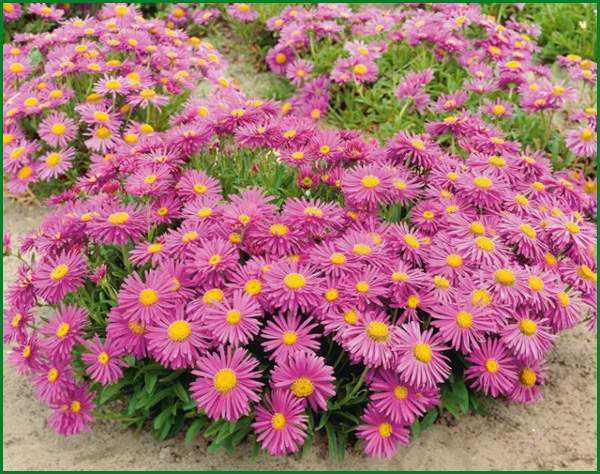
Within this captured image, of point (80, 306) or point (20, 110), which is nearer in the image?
point (80, 306)

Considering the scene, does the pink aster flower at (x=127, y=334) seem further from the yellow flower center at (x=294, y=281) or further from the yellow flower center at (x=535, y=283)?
the yellow flower center at (x=535, y=283)

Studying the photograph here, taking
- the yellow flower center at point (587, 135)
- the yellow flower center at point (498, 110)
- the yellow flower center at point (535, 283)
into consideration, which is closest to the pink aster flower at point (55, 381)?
the yellow flower center at point (535, 283)

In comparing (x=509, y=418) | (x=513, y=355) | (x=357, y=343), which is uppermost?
(x=357, y=343)

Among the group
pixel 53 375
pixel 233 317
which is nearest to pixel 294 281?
pixel 233 317

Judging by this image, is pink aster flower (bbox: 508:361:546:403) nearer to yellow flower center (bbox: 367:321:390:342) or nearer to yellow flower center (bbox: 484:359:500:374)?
yellow flower center (bbox: 484:359:500:374)

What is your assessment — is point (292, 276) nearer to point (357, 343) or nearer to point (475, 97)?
point (357, 343)

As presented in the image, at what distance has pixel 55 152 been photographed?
143 inches

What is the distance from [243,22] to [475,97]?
2203 millimetres

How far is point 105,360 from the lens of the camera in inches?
88.4

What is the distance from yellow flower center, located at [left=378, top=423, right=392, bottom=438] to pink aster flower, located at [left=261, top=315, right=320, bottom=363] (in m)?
0.36

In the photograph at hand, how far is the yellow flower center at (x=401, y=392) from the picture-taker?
2189mm

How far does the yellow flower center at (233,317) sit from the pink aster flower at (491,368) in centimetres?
81

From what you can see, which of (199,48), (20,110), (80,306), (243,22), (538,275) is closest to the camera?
(538,275)

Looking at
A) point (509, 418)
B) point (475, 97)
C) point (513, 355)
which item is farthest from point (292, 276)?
point (475, 97)
